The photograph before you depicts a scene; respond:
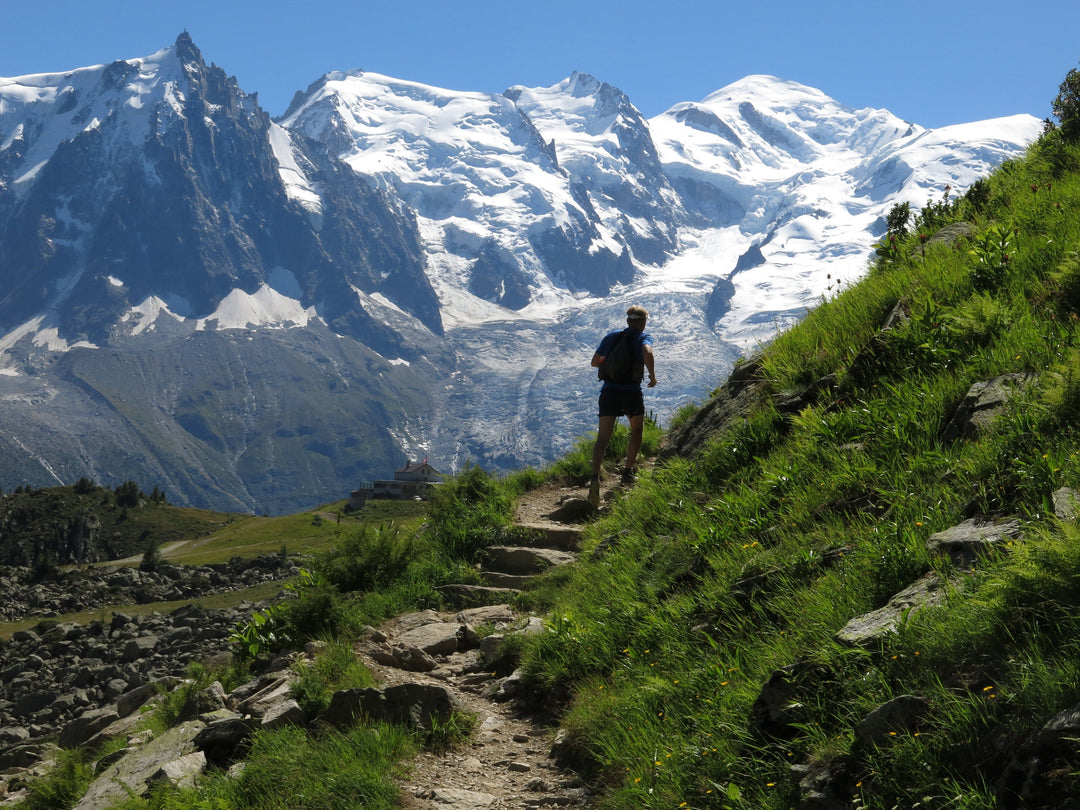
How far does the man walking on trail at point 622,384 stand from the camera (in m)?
16.1

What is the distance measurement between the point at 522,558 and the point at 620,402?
3258mm

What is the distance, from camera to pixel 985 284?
10.3 meters

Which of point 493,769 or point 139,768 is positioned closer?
point 493,769

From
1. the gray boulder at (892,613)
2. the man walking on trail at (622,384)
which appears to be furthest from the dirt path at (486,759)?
the man walking on trail at (622,384)

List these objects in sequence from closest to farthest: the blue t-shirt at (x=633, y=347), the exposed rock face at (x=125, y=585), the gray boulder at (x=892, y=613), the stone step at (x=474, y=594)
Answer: the gray boulder at (x=892, y=613)
the stone step at (x=474, y=594)
the blue t-shirt at (x=633, y=347)
the exposed rock face at (x=125, y=585)

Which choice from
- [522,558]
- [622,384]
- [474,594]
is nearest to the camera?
[474,594]

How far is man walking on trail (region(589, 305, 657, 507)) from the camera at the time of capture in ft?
52.8

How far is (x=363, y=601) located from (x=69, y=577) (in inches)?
4495

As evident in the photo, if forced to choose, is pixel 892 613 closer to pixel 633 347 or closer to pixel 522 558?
pixel 522 558

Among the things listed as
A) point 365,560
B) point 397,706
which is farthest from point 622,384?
point 397,706

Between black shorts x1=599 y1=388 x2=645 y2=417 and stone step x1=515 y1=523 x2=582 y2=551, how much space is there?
211 centimetres

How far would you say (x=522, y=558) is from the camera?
14.5 meters

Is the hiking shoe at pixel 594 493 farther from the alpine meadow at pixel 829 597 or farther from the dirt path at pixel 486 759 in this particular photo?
the dirt path at pixel 486 759

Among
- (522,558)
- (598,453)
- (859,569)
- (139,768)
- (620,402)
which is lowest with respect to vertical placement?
(139,768)
